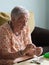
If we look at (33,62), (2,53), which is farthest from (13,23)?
(33,62)

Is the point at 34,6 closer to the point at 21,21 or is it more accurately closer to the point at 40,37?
the point at 40,37

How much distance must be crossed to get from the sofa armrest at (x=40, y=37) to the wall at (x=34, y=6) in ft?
2.04

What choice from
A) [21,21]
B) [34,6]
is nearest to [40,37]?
[34,6]

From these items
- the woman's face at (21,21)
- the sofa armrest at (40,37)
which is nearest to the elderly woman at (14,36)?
the woman's face at (21,21)

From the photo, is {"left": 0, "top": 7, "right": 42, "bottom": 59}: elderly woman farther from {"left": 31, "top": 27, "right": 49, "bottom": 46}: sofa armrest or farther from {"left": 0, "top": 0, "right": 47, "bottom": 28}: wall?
{"left": 0, "top": 0, "right": 47, "bottom": 28}: wall

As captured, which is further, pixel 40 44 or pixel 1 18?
pixel 40 44

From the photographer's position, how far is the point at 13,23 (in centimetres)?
157

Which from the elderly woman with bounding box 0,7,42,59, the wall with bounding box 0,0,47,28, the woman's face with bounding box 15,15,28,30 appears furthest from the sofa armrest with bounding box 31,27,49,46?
the woman's face with bounding box 15,15,28,30

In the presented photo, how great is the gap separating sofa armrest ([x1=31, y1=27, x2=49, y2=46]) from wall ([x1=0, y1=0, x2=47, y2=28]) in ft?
2.04

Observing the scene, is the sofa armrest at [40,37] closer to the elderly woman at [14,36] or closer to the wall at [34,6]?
the wall at [34,6]

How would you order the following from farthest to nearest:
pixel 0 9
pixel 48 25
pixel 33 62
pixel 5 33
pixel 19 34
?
pixel 48 25 → pixel 0 9 → pixel 19 34 → pixel 5 33 → pixel 33 62

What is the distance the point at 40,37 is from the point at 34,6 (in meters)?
0.89

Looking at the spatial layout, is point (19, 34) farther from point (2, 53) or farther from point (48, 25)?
point (48, 25)

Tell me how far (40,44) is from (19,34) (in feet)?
2.78
